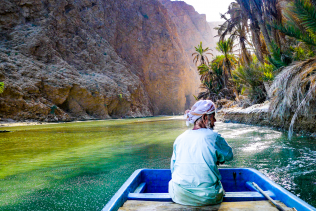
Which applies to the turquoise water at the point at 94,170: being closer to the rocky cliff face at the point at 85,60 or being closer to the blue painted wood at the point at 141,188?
the blue painted wood at the point at 141,188

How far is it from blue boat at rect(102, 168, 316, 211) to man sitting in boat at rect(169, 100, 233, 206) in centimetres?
26

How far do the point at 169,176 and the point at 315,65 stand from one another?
537 centimetres

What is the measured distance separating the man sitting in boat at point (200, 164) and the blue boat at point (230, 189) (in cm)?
26

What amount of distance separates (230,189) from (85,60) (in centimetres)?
3559

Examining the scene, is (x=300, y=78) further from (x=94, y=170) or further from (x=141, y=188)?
(x=94, y=170)

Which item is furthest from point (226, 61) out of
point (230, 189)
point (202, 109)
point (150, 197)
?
point (150, 197)

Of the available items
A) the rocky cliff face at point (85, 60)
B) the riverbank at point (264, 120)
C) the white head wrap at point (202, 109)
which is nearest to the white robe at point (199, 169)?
the white head wrap at point (202, 109)

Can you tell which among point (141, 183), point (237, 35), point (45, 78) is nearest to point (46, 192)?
Answer: point (141, 183)

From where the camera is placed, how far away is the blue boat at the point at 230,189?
5.89 feet

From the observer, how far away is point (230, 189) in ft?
8.75

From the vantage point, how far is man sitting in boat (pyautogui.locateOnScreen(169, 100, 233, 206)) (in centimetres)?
170

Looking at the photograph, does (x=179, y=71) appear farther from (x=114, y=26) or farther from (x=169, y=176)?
(x=169, y=176)

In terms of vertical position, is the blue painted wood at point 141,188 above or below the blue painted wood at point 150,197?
below

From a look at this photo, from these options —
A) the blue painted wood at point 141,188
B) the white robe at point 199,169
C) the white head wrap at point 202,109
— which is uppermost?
the white head wrap at point 202,109
